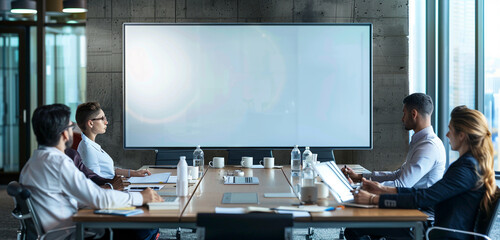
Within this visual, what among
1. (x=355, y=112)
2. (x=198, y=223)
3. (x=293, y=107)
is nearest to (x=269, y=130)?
(x=293, y=107)

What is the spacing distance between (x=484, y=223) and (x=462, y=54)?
430 centimetres

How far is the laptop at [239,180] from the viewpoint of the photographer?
4.21m

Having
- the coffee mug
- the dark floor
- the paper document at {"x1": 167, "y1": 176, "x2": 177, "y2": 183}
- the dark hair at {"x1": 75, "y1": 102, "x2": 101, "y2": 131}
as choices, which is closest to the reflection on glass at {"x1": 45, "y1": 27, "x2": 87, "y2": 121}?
the dark floor

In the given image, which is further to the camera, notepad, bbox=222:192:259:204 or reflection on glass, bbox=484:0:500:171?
reflection on glass, bbox=484:0:500:171

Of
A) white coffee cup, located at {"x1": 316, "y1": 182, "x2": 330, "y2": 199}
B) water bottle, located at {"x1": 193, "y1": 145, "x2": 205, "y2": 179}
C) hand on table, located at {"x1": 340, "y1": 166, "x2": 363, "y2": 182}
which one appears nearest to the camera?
white coffee cup, located at {"x1": 316, "y1": 182, "x2": 330, "y2": 199}

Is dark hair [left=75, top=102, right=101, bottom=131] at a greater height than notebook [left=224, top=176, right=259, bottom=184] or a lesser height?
greater

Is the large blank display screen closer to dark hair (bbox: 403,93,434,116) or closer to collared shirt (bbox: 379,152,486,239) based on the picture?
dark hair (bbox: 403,93,434,116)

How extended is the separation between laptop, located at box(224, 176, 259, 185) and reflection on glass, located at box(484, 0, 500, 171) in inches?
133

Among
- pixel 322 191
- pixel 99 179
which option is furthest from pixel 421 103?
pixel 99 179

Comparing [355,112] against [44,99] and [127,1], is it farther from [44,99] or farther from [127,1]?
[44,99]

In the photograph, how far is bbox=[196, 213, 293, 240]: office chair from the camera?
249cm

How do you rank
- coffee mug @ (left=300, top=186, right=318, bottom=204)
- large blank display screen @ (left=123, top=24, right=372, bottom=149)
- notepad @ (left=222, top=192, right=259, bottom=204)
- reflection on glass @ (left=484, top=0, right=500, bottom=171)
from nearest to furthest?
1. coffee mug @ (left=300, top=186, right=318, bottom=204)
2. notepad @ (left=222, top=192, right=259, bottom=204)
3. reflection on glass @ (left=484, top=0, right=500, bottom=171)
4. large blank display screen @ (left=123, top=24, right=372, bottom=149)

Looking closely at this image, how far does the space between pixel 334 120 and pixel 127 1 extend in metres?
3.11

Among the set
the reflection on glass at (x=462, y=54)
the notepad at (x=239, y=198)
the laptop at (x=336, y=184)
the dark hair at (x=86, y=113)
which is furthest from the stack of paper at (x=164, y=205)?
the reflection on glass at (x=462, y=54)
